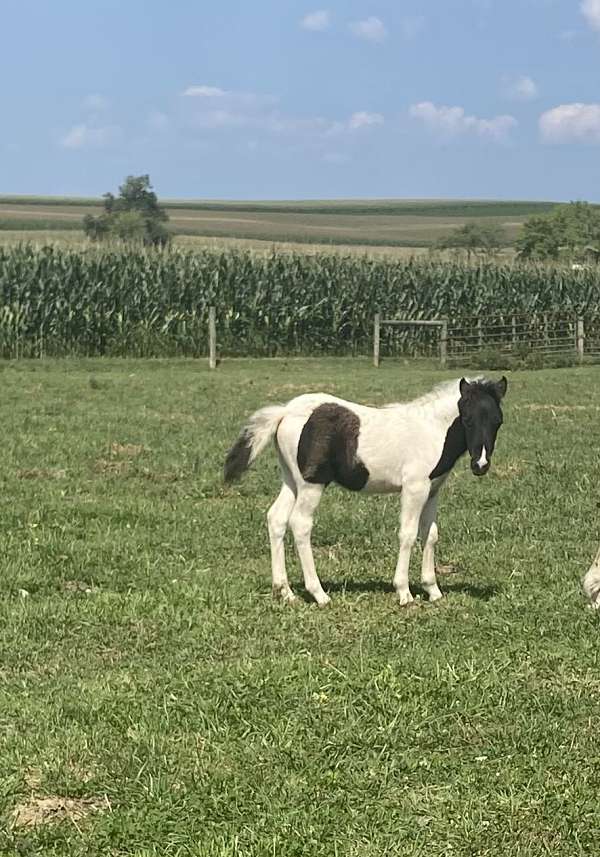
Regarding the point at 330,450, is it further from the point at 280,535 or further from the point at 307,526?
the point at 280,535

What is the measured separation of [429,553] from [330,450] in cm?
103

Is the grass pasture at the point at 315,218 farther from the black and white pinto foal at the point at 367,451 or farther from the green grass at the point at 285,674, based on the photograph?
the black and white pinto foal at the point at 367,451

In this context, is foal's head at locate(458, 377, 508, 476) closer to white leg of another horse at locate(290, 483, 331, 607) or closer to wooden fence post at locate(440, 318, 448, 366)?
white leg of another horse at locate(290, 483, 331, 607)

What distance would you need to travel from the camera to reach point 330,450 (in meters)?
7.44

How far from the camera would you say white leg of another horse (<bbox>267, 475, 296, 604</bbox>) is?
303 inches

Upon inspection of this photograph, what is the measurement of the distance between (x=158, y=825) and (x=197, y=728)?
0.96m

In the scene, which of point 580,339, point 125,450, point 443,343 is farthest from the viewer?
point 580,339

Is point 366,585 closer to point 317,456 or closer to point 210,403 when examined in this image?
point 317,456

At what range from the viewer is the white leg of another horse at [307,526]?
294 inches

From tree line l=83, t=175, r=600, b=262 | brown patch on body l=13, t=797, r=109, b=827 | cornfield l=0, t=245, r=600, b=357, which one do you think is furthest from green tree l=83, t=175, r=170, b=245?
brown patch on body l=13, t=797, r=109, b=827

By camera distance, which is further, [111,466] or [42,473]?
[111,466]

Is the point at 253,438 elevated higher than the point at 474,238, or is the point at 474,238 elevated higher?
the point at 474,238

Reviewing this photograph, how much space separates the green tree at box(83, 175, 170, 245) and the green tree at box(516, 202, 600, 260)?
A: 25959mm

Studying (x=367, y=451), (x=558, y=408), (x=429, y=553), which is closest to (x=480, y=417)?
(x=367, y=451)
